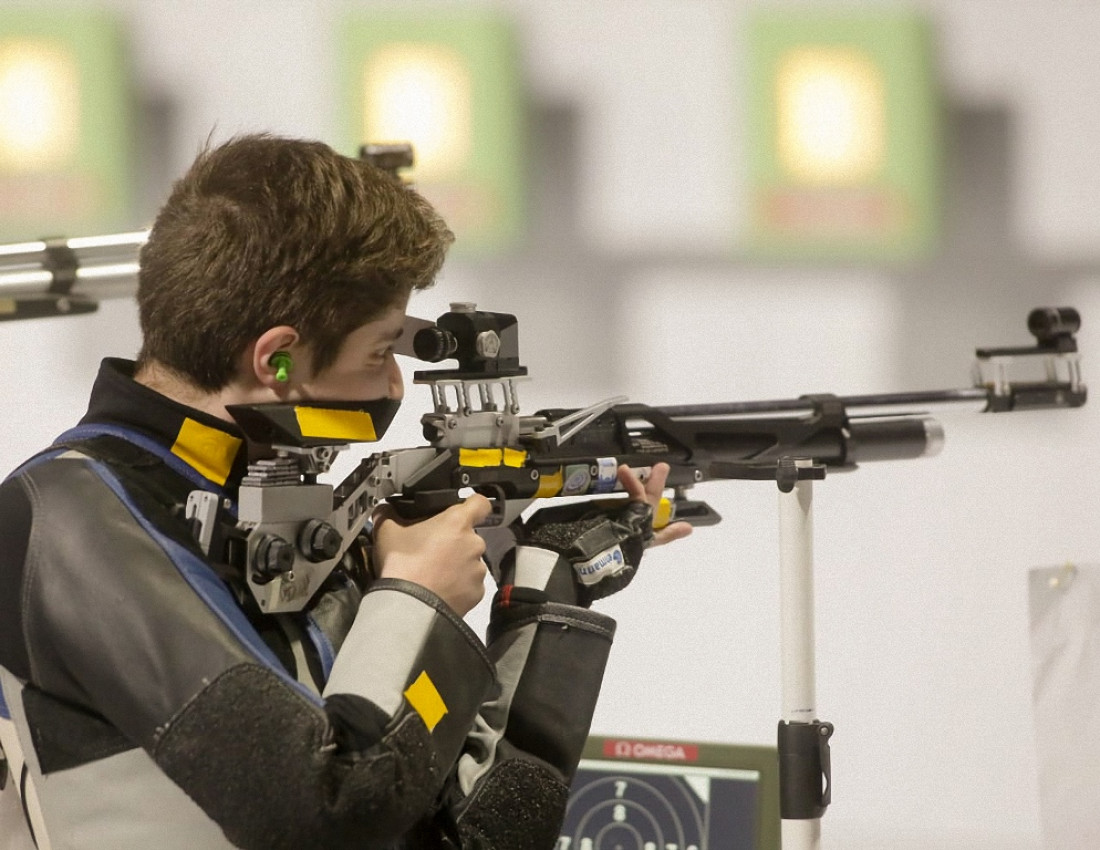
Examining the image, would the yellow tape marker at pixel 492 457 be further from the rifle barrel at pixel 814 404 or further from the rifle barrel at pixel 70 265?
the rifle barrel at pixel 70 265

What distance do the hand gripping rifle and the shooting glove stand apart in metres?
0.03

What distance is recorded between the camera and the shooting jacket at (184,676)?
0.85 metres

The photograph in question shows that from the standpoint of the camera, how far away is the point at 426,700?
0.93m

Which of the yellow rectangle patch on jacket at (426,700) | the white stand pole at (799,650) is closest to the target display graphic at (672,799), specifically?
the white stand pole at (799,650)

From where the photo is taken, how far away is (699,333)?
198 centimetres

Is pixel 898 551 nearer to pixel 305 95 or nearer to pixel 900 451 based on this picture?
pixel 900 451

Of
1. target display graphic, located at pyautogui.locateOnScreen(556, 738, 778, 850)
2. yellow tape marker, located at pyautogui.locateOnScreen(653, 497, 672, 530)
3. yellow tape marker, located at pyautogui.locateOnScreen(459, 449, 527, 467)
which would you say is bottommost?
target display graphic, located at pyautogui.locateOnScreen(556, 738, 778, 850)

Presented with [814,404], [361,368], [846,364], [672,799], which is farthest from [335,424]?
[846,364]

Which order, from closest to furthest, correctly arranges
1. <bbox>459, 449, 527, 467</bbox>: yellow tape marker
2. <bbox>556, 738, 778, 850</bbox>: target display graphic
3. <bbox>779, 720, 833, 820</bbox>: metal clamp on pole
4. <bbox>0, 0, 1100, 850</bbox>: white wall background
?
<bbox>459, 449, 527, 467</bbox>: yellow tape marker < <bbox>779, 720, 833, 820</bbox>: metal clamp on pole < <bbox>556, 738, 778, 850</bbox>: target display graphic < <bbox>0, 0, 1100, 850</bbox>: white wall background

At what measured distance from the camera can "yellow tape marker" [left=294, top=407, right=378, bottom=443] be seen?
0.97m

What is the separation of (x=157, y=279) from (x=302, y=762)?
14.0 inches

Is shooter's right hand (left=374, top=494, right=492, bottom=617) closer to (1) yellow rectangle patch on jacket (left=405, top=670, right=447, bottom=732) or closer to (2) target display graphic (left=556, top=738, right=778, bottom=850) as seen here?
(1) yellow rectangle patch on jacket (left=405, top=670, right=447, bottom=732)

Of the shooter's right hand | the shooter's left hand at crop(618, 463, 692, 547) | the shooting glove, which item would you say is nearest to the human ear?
the shooter's right hand

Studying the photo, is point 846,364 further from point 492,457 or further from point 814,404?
point 492,457
